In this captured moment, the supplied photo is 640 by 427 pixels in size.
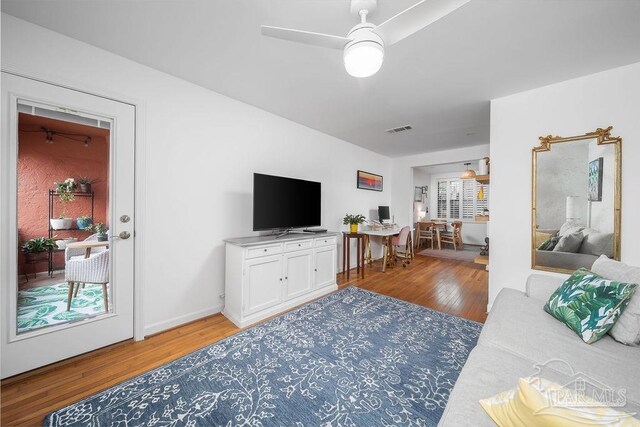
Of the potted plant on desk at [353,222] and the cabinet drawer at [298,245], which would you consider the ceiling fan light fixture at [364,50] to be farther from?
the potted plant on desk at [353,222]

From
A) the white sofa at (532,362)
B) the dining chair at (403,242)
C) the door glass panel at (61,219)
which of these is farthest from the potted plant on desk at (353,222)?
the door glass panel at (61,219)

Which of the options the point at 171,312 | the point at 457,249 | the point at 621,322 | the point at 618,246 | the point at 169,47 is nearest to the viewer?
the point at 621,322

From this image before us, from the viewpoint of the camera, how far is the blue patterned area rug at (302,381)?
4.51 feet

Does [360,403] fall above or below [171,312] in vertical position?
below

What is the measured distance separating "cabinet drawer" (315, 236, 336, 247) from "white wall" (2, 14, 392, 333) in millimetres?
910

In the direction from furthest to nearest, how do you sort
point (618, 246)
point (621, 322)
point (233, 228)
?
point (233, 228), point (618, 246), point (621, 322)

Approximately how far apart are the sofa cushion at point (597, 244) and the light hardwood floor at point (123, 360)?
1.16 meters

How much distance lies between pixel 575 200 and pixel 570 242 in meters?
0.42

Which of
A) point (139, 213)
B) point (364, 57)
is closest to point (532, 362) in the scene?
point (364, 57)

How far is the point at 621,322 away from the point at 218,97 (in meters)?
3.68

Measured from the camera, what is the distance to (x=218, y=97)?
2.71m

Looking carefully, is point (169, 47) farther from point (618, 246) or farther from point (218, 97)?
point (618, 246)

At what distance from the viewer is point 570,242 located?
2396 mm

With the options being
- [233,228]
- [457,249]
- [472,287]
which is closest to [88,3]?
[233,228]
